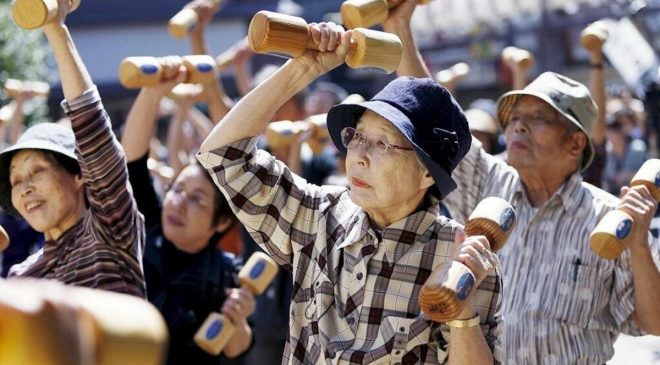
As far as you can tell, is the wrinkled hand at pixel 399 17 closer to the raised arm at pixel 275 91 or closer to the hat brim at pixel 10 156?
the raised arm at pixel 275 91

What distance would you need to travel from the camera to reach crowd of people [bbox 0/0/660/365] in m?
2.77

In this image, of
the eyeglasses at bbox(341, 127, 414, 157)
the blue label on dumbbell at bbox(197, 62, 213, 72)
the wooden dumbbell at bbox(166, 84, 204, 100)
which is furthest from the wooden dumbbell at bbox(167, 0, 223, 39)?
the eyeglasses at bbox(341, 127, 414, 157)

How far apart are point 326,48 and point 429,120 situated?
33 cm

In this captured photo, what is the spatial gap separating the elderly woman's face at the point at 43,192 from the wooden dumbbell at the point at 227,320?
789 millimetres

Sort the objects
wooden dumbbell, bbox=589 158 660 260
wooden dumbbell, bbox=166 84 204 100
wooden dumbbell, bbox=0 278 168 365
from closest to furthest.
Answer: wooden dumbbell, bbox=0 278 168 365
wooden dumbbell, bbox=589 158 660 260
wooden dumbbell, bbox=166 84 204 100

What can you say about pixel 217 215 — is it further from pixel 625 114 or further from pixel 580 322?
pixel 625 114

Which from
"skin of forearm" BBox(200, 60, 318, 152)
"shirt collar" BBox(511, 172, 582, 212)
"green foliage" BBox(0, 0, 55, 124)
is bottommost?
"green foliage" BBox(0, 0, 55, 124)

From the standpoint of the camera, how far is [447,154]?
2.82 metres

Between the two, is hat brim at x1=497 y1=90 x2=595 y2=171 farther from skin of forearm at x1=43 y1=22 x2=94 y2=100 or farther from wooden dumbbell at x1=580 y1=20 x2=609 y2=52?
skin of forearm at x1=43 y1=22 x2=94 y2=100

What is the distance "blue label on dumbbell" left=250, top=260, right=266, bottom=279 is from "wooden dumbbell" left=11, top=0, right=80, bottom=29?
1479 mm

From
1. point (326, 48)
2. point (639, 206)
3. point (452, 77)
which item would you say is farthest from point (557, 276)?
point (452, 77)

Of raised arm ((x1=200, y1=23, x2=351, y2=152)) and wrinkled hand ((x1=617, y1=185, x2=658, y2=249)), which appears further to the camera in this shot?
wrinkled hand ((x1=617, y1=185, x2=658, y2=249))

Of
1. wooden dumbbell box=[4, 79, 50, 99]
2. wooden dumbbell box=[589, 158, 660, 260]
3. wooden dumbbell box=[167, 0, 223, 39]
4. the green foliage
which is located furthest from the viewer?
the green foliage

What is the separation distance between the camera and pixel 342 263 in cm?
286
